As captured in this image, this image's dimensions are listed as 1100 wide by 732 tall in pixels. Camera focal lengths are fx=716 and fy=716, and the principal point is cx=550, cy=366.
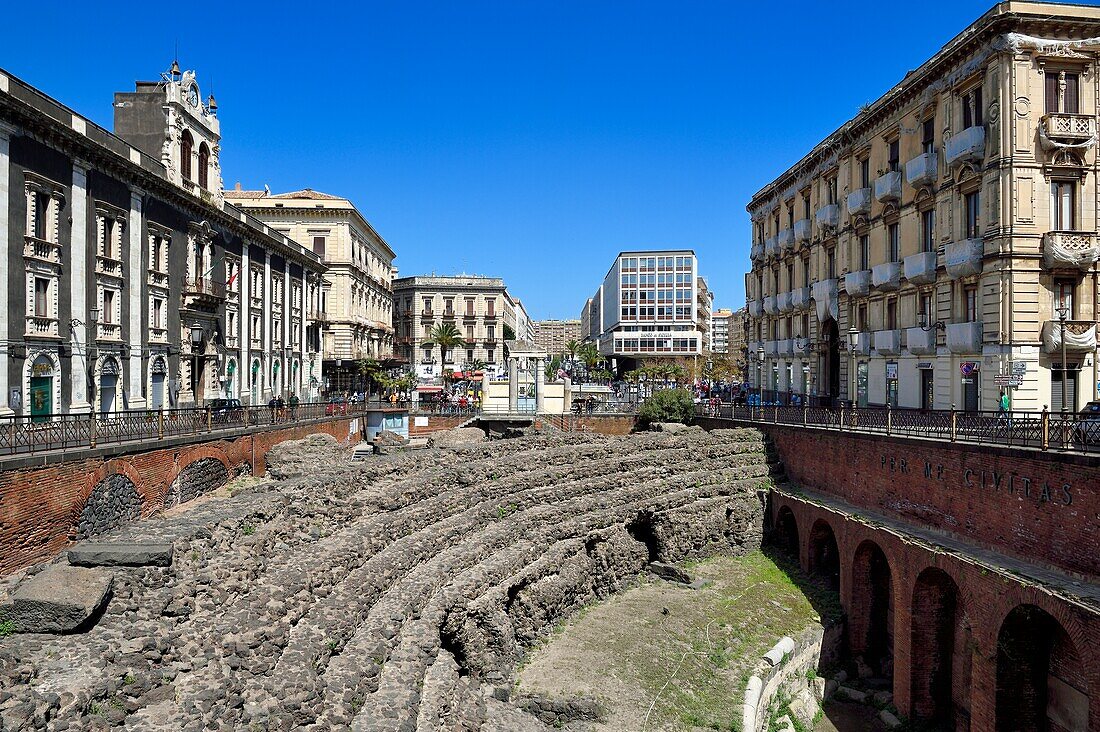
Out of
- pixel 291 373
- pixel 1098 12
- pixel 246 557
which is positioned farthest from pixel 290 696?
pixel 291 373

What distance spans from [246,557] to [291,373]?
127 feet

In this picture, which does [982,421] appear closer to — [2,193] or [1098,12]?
[1098,12]

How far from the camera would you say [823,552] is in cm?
2402

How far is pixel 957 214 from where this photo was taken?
26656 mm

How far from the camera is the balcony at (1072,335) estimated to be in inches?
952

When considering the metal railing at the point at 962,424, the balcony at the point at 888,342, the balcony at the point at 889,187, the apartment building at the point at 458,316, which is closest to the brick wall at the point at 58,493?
the metal railing at the point at 962,424

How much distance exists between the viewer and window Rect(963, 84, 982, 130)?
Result: 2578 centimetres

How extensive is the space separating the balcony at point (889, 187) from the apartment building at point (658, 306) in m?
53.9

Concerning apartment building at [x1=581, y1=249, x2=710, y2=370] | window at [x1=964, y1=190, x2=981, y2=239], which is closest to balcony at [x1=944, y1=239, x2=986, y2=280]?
window at [x1=964, y1=190, x2=981, y2=239]

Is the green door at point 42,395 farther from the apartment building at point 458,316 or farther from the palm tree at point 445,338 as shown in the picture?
the apartment building at point 458,316

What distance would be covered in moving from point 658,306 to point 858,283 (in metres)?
52.9

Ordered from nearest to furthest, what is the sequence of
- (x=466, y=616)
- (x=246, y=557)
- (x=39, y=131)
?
(x=246, y=557) < (x=466, y=616) < (x=39, y=131)

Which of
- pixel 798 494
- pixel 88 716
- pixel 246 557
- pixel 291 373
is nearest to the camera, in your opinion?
pixel 88 716

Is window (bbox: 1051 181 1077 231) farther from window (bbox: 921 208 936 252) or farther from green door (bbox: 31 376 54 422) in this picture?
green door (bbox: 31 376 54 422)
